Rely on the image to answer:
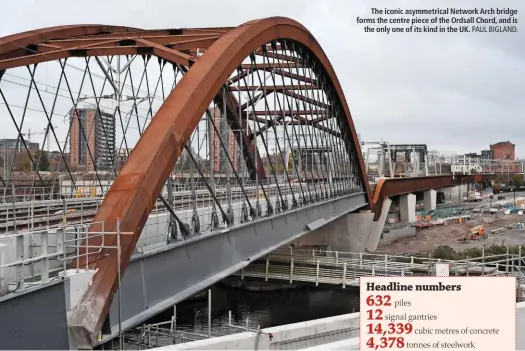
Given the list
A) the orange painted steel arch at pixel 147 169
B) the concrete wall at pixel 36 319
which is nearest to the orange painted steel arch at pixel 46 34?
the orange painted steel arch at pixel 147 169

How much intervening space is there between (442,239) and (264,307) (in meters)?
35.2

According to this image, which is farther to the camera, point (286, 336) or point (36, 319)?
point (286, 336)

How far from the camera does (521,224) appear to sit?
63938 millimetres

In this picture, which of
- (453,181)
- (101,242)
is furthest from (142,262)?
(453,181)

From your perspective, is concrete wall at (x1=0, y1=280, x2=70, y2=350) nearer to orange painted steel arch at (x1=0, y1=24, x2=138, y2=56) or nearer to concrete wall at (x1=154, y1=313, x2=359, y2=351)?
concrete wall at (x1=154, y1=313, x2=359, y2=351)

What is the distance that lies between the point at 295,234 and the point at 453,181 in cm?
8030

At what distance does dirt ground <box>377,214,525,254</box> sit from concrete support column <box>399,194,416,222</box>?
4929 mm

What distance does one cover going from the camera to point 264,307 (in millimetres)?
28984

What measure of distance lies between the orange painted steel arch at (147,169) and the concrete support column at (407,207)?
5722cm

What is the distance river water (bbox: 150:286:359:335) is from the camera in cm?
2644

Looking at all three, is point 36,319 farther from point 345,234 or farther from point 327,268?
point 345,234

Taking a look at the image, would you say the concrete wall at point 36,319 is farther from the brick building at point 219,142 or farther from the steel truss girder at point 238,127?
the steel truss girder at point 238,127

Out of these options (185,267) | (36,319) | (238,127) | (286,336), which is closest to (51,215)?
(185,267)

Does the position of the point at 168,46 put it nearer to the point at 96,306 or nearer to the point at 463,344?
the point at 96,306
